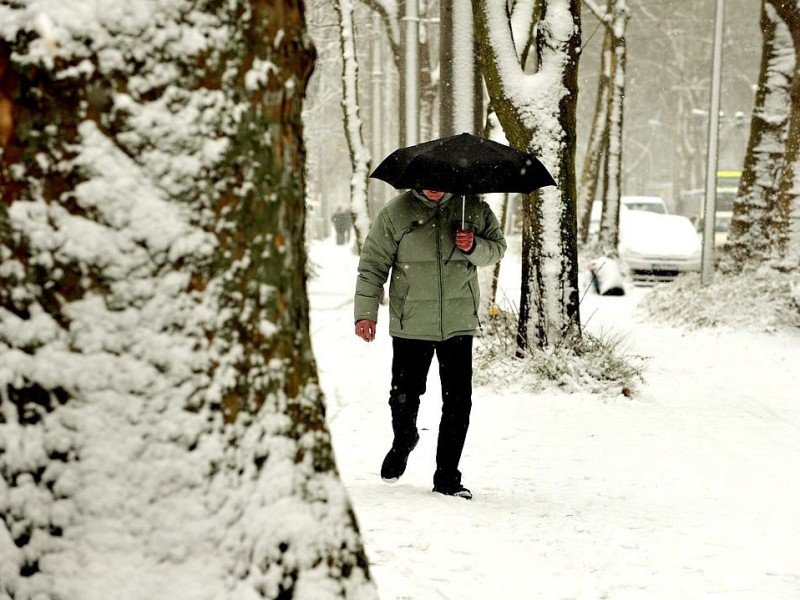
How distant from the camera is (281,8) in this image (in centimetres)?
233

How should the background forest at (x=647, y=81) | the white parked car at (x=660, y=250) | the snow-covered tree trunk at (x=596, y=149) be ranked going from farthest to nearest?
the background forest at (x=647, y=81), the snow-covered tree trunk at (x=596, y=149), the white parked car at (x=660, y=250)

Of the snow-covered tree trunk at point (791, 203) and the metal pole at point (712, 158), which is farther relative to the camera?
the metal pole at point (712, 158)

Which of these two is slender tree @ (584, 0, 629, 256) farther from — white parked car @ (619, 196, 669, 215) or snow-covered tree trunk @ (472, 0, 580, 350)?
snow-covered tree trunk @ (472, 0, 580, 350)

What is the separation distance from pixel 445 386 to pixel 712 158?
12694 mm

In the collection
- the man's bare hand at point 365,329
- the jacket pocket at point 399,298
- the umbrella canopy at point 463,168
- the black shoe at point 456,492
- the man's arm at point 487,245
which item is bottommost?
the black shoe at point 456,492

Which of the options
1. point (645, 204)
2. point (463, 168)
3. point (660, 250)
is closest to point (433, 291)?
point (463, 168)

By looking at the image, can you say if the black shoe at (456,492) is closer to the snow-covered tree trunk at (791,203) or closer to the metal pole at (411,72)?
the metal pole at (411,72)

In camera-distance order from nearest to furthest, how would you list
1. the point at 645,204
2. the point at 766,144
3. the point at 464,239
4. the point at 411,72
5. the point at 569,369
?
1. the point at 464,239
2. the point at 569,369
3. the point at 411,72
4. the point at 766,144
5. the point at 645,204

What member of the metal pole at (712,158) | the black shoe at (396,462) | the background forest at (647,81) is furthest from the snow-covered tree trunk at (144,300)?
the background forest at (647,81)

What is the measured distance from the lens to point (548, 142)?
8.81 meters

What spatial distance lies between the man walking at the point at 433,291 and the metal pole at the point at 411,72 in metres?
7.74

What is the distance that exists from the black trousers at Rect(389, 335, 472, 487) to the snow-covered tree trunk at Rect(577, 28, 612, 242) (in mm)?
17056

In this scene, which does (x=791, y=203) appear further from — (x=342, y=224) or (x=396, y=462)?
(x=342, y=224)

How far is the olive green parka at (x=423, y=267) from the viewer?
4.91 m
